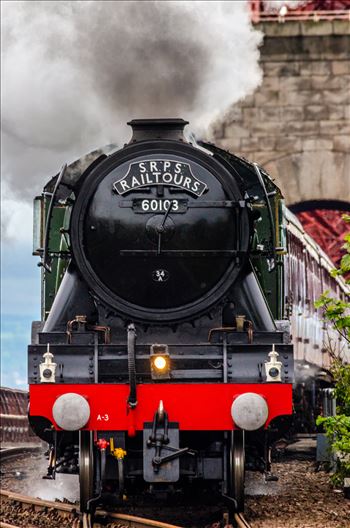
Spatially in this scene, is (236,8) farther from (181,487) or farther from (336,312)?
(181,487)

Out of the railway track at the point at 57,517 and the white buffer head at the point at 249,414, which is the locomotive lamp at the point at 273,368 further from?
the railway track at the point at 57,517

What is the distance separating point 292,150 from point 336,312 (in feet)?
35.7

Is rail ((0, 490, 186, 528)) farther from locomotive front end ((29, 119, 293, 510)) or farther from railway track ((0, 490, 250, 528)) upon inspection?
locomotive front end ((29, 119, 293, 510))

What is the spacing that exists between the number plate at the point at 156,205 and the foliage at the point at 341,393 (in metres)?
1.25

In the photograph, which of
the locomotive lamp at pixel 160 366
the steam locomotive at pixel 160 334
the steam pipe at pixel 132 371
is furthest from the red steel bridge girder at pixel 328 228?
the steam pipe at pixel 132 371

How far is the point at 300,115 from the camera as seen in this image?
2012cm

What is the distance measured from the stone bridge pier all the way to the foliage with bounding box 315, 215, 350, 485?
9598mm

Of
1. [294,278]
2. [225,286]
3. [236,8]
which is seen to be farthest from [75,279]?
[236,8]

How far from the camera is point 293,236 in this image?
39.6 ft

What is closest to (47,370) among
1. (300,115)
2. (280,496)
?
(280,496)

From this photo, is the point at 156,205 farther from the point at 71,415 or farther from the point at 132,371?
the point at 71,415

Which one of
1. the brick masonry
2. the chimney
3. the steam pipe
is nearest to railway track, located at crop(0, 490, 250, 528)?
the steam pipe

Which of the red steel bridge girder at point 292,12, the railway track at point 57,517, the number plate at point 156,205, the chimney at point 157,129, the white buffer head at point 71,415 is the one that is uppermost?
the red steel bridge girder at point 292,12

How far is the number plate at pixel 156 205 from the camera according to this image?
9023 millimetres
